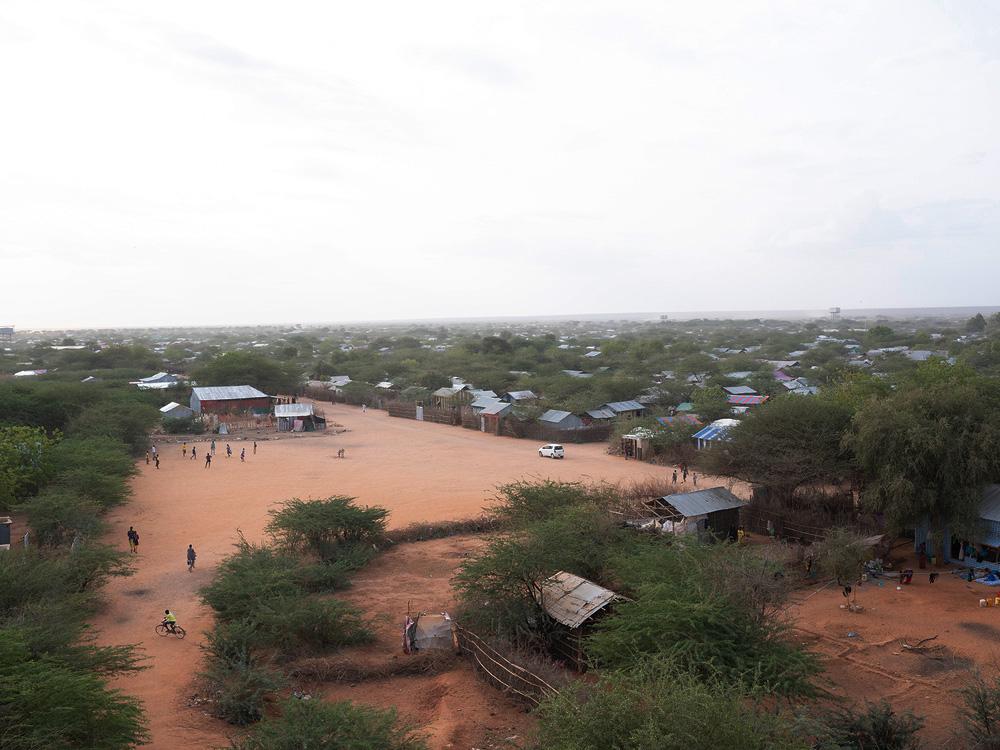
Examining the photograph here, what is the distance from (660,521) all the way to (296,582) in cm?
1064

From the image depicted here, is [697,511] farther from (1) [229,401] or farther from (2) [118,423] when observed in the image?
(1) [229,401]

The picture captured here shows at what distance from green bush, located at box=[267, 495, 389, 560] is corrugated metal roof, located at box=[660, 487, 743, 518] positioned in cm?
933

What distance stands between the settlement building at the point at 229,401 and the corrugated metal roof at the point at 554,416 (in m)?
22.1

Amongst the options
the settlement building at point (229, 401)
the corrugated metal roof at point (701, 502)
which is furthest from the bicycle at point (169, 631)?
the settlement building at point (229, 401)

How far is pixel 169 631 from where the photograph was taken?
15.6 metres

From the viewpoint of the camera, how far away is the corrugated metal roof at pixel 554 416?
44094 mm

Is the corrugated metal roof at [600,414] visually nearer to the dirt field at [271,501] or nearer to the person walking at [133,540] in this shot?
the dirt field at [271,501]

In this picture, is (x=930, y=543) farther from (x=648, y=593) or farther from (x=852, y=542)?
(x=648, y=593)

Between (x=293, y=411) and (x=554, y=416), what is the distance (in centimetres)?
1922

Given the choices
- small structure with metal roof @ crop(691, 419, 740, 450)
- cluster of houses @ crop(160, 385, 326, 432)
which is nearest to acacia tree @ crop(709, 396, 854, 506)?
small structure with metal roof @ crop(691, 419, 740, 450)

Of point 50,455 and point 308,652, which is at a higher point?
point 50,455

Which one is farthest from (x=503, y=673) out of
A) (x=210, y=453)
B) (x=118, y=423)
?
(x=118, y=423)

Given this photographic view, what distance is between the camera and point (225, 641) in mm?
13234

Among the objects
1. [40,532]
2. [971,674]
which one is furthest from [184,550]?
[971,674]
